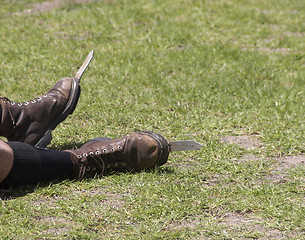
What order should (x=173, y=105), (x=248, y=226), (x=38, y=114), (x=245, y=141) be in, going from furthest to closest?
1. (x=173, y=105)
2. (x=245, y=141)
3. (x=38, y=114)
4. (x=248, y=226)

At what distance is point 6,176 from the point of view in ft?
10.1

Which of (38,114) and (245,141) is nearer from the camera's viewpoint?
(38,114)

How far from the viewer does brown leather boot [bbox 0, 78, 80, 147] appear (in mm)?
3547

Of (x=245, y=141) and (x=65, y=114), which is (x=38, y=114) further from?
(x=245, y=141)

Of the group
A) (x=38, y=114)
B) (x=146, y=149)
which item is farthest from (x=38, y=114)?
(x=146, y=149)

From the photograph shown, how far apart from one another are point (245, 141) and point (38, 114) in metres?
1.74

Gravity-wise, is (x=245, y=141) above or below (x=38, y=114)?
below

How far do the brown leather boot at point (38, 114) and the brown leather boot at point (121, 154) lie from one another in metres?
0.42

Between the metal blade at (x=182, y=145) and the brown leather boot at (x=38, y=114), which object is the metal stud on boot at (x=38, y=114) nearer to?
the brown leather boot at (x=38, y=114)

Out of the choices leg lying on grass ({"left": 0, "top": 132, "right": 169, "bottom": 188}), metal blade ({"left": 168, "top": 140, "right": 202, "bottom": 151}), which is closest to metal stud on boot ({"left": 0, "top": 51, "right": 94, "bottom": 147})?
leg lying on grass ({"left": 0, "top": 132, "right": 169, "bottom": 188})

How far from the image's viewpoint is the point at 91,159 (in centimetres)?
341

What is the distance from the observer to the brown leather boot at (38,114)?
355cm

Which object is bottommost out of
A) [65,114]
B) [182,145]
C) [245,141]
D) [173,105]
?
[245,141]

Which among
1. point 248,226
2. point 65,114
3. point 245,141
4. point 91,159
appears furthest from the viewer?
point 245,141
